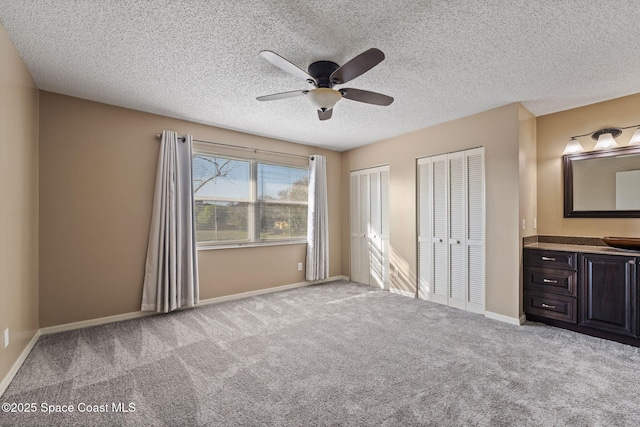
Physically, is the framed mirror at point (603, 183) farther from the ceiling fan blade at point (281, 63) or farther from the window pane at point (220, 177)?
the window pane at point (220, 177)

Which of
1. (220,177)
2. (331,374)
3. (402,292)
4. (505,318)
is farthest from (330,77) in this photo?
(402,292)

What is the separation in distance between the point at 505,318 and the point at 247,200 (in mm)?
3723

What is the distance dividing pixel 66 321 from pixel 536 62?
517 cm

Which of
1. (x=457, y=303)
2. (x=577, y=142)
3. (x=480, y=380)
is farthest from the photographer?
(x=457, y=303)

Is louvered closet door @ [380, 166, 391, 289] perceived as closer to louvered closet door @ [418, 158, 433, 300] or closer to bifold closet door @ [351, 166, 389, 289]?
bifold closet door @ [351, 166, 389, 289]

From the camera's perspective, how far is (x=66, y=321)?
10.5 feet

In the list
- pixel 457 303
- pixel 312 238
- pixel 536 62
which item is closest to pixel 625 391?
pixel 457 303

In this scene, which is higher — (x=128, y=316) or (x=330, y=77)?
(x=330, y=77)

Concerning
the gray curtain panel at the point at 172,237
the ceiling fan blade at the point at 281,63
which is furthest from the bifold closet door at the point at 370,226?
the ceiling fan blade at the point at 281,63

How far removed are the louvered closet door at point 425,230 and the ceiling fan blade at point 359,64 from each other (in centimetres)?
247

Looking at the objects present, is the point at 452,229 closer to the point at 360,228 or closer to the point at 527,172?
the point at 527,172

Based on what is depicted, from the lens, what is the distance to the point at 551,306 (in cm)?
327

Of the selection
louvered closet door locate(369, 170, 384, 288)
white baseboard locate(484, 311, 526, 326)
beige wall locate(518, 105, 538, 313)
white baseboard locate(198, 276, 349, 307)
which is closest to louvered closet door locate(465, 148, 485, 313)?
white baseboard locate(484, 311, 526, 326)

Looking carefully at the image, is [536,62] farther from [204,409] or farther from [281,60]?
[204,409]
